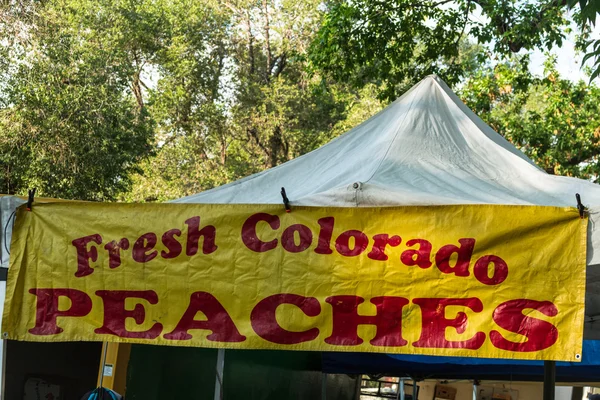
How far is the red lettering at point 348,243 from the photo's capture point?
4098 mm

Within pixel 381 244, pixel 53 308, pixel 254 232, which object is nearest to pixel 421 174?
pixel 381 244

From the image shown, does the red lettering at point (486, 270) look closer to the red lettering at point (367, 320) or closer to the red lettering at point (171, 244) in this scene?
the red lettering at point (367, 320)

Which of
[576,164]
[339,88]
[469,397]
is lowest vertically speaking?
[469,397]

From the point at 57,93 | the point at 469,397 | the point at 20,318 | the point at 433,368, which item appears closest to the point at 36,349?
the point at 20,318

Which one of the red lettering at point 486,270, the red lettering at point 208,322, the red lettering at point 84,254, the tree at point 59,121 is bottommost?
the red lettering at point 208,322

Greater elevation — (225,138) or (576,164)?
(225,138)

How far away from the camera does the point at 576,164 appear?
1852 centimetres

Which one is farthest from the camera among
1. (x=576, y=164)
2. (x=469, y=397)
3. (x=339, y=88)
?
(x=339, y=88)

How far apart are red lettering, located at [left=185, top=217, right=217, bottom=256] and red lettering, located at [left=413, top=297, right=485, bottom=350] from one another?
1.17 metres

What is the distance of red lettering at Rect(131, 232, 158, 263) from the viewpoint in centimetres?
428

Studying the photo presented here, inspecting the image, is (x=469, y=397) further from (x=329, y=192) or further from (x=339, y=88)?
(x=339, y=88)

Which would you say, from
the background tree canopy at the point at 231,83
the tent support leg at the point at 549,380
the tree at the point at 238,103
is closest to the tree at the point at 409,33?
the background tree canopy at the point at 231,83

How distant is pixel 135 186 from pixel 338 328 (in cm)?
2608

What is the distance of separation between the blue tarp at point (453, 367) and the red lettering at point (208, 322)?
3.39 m
